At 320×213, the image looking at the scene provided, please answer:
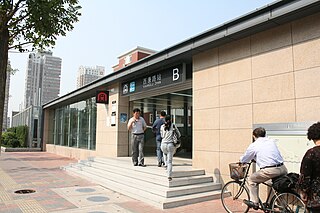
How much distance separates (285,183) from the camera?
4480mm

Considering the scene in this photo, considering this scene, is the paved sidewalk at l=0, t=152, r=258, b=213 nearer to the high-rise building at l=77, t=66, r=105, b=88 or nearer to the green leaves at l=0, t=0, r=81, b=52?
the green leaves at l=0, t=0, r=81, b=52

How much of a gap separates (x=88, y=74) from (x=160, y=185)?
3722 cm

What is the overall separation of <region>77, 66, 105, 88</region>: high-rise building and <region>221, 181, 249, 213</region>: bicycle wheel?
3335cm

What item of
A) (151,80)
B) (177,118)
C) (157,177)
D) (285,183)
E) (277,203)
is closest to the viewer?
(285,183)

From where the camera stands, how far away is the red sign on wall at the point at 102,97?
12.4m

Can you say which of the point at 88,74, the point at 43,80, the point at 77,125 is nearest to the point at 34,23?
the point at 77,125

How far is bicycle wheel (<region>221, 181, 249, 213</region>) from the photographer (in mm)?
5584

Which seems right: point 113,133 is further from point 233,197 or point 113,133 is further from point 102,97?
point 233,197

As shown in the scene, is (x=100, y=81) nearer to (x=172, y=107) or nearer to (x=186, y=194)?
(x=172, y=107)

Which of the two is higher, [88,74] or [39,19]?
[88,74]

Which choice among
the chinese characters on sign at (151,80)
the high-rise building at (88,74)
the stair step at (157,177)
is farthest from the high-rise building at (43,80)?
the stair step at (157,177)

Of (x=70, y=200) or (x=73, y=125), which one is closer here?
(x=70, y=200)

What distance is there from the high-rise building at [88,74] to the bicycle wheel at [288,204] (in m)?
34.8

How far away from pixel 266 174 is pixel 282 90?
6.64 ft
